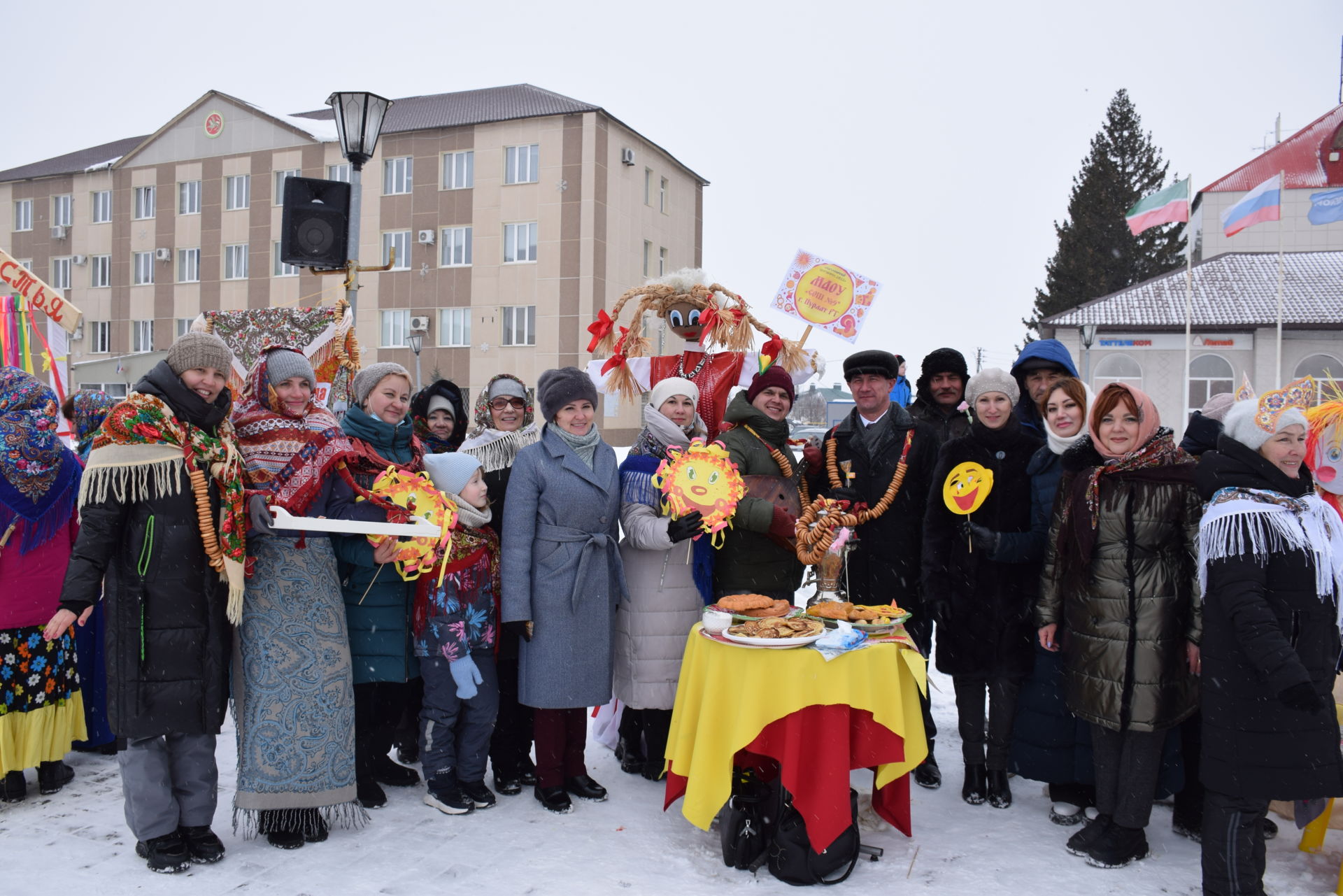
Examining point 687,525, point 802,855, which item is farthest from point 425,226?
point 802,855

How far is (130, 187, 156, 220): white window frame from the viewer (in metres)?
31.4

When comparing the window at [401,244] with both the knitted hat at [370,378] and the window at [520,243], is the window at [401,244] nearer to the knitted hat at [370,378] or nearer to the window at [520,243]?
the window at [520,243]

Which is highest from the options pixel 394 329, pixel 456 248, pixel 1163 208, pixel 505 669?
pixel 456 248

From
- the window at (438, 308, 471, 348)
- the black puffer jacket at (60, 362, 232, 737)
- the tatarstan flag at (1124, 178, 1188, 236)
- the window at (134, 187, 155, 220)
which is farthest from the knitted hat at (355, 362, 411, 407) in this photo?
the window at (134, 187, 155, 220)

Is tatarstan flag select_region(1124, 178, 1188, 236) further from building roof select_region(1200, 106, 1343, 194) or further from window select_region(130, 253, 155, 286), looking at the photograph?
window select_region(130, 253, 155, 286)

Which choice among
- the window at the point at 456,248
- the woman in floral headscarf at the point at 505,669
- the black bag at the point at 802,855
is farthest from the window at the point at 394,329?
the black bag at the point at 802,855

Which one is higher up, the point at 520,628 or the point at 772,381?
the point at 772,381

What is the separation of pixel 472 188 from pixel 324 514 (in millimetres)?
26245

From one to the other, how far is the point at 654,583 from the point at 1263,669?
2385mm

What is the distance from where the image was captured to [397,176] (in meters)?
28.8

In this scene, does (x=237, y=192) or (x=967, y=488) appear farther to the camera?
(x=237, y=192)

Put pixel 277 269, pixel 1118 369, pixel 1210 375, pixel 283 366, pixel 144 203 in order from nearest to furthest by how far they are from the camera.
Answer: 1. pixel 283 366
2. pixel 1210 375
3. pixel 1118 369
4. pixel 277 269
5. pixel 144 203

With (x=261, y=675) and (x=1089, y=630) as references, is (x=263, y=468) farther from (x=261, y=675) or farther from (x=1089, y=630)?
(x=1089, y=630)

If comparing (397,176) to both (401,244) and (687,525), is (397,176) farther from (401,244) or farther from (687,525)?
(687,525)
